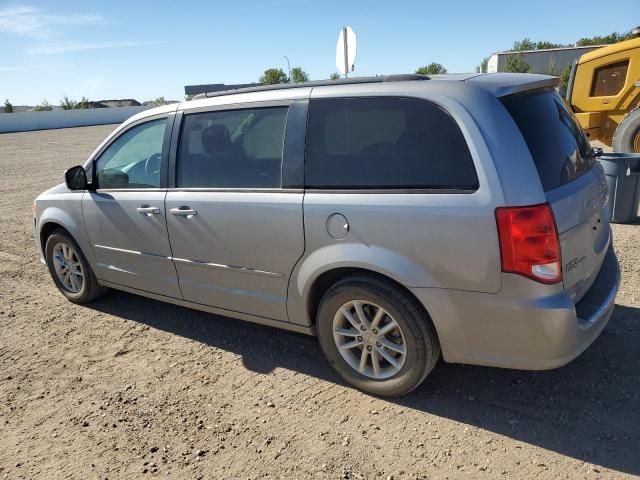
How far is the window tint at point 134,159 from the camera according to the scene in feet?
13.6

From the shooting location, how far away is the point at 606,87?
31.8 ft

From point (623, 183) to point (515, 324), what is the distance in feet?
15.3

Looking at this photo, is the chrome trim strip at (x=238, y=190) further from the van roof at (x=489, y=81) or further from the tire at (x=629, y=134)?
the tire at (x=629, y=134)

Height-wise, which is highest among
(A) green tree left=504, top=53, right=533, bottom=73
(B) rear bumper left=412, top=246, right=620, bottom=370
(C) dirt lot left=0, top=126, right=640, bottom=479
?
(A) green tree left=504, top=53, right=533, bottom=73

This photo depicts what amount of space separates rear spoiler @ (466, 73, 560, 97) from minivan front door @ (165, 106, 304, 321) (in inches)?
47.3

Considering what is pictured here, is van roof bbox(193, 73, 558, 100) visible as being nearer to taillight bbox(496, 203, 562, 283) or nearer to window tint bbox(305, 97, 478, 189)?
window tint bbox(305, 97, 478, 189)

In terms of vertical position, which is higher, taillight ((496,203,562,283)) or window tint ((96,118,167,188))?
window tint ((96,118,167,188))

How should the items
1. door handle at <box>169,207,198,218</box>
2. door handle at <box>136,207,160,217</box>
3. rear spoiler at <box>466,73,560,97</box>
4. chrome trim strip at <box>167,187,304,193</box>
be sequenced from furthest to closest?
door handle at <box>136,207,160,217</box> < door handle at <box>169,207,198,218</box> < chrome trim strip at <box>167,187,304,193</box> < rear spoiler at <box>466,73,560,97</box>

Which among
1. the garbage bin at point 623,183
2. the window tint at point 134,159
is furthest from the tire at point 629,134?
the window tint at point 134,159

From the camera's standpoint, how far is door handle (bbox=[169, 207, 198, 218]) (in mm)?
3729

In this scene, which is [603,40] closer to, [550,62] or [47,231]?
[550,62]

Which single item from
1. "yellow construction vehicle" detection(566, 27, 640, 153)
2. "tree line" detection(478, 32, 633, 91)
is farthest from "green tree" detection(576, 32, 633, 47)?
"yellow construction vehicle" detection(566, 27, 640, 153)

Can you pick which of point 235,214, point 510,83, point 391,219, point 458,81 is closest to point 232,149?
point 235,214

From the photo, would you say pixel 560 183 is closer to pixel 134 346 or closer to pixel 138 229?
pixel 138 229
